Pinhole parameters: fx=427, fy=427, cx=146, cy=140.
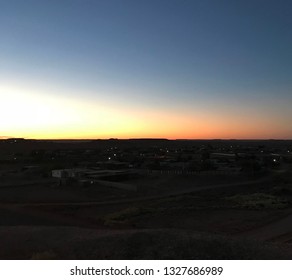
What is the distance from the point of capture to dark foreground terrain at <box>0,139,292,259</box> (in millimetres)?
15039

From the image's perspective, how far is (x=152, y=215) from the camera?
128 feet

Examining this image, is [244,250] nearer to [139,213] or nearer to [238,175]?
[139,213]

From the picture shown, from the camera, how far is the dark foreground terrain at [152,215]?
1504 centimetres

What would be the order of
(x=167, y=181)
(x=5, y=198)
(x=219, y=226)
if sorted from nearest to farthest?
(x=219, y=226) < (x=5, y=198) < (x=167, y=181)

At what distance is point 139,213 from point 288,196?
24634 mm

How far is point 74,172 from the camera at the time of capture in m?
75.6

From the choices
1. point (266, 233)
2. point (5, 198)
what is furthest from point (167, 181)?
point (266, 233)

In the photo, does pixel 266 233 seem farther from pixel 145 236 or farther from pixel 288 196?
pixel 288 196

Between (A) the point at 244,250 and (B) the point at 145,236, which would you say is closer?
(A) the point at 244,250
